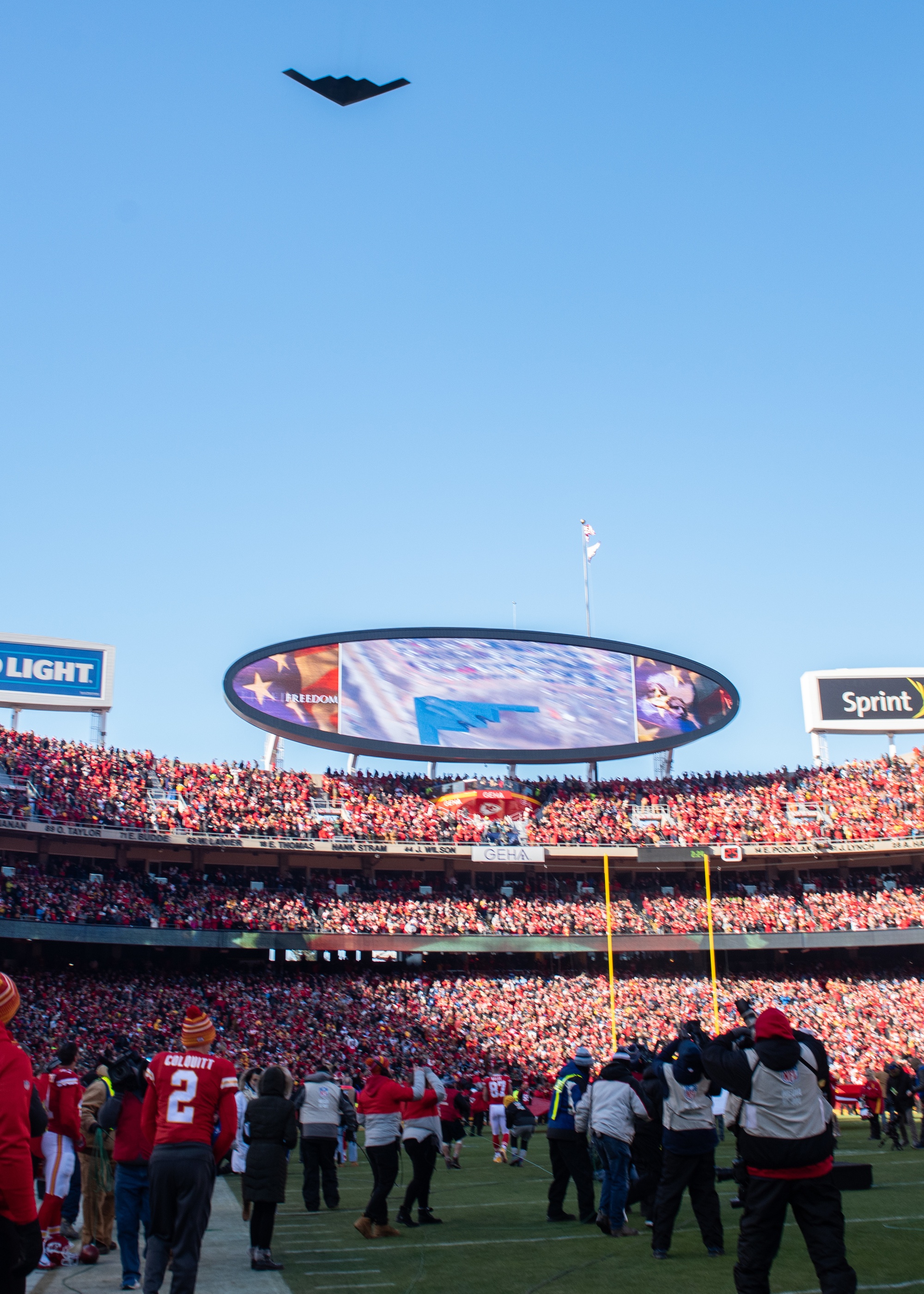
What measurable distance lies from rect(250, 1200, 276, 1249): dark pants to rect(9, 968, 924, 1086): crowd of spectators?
74.1 ft

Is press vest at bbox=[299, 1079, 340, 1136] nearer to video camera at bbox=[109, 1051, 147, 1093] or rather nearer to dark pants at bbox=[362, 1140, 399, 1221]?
dark pants at bbox=[362, 1140, 399, 1221]

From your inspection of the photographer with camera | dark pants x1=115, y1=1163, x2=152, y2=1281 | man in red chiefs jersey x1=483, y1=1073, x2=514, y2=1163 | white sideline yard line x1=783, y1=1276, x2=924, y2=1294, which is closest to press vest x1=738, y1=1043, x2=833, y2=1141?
white sideline yard line x1=783, y1=1276, x2=924, y2=1294

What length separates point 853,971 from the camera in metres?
49.1

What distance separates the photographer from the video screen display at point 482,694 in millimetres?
48969

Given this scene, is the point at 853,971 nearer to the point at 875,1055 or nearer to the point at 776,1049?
the point at 875,1055

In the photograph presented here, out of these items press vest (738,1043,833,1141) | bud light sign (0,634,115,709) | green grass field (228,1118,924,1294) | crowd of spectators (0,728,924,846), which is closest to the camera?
press vest (738,1043,833,1141)

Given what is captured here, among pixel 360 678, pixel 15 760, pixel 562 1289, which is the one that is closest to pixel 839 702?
pixel 360 678

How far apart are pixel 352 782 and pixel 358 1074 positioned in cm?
2034

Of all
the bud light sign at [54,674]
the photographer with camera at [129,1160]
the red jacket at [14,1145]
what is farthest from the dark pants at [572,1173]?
the bud light sign at [54,674]

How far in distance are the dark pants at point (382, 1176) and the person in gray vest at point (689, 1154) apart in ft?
9.00

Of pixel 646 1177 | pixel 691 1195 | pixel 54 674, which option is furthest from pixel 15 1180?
pixel 54 674

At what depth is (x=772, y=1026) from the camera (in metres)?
6.98

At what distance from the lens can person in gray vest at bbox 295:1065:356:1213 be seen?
13375mm

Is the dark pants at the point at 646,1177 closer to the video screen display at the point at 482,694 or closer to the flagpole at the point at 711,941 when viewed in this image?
the flagpole at the point at 711,941
